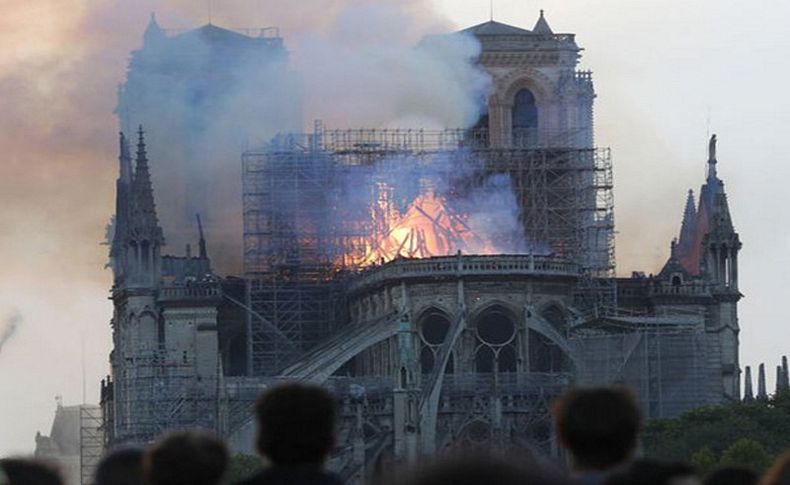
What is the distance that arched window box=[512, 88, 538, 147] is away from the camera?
458 ft

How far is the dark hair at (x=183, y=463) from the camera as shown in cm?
1916

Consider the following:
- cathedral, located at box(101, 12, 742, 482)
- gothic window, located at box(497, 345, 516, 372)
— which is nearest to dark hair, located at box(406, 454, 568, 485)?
cathedral, located at box(101, 12, 742, 482)

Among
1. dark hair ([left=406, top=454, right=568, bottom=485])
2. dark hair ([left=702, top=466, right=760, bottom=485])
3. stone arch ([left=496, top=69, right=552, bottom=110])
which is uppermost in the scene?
stone arch ([left=496, top=69, right=552, bottom=110])

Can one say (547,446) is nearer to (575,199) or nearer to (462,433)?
(462,433)

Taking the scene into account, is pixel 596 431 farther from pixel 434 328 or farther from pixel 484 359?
pixel 434 328

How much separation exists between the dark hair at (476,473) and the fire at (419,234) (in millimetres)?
113503

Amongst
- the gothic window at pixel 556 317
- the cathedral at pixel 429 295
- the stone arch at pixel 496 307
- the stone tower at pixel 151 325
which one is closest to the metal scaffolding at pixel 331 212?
the cathedral at pixel 429 295

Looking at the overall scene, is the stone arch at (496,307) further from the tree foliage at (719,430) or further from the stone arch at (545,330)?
the tree foliage at (719,430)

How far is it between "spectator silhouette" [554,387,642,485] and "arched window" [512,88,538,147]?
120262 millimetres

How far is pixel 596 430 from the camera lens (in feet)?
62.6

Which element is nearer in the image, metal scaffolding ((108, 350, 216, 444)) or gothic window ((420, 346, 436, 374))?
metal scaffolding ((108, 350, 216, 444))

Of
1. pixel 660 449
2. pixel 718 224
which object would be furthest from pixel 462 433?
pixel 718 224

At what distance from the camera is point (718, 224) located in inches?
5359

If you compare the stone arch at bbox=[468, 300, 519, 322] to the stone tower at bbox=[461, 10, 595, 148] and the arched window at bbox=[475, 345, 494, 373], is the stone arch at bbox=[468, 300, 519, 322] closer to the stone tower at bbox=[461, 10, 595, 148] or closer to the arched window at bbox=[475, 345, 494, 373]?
the arched window at bbox=[475, 345, 494, 373]
